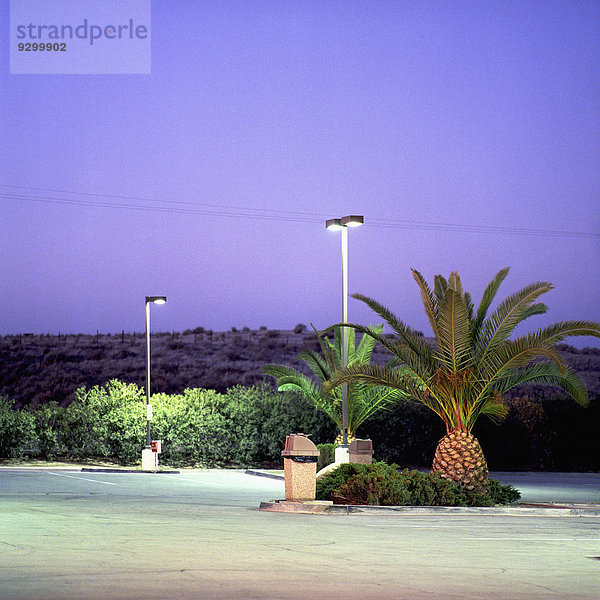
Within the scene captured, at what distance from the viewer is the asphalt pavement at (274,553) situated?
392 inches

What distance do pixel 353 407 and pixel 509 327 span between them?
1228cm

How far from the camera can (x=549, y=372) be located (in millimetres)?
Answer: 23297

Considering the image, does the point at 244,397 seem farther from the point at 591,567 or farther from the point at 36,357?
the point at 36,357

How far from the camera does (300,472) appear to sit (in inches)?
803

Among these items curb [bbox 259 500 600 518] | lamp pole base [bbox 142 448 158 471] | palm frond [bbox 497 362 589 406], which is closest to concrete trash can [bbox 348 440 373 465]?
palm frond [bbox 497 362 589 406]

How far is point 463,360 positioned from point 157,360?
2737 inches

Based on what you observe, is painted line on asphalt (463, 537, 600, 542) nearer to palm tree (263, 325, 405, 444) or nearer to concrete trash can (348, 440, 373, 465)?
concrete trash can (348, 440, 373, 465)

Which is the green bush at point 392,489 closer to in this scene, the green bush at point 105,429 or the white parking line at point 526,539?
the white parking line at point 526,539

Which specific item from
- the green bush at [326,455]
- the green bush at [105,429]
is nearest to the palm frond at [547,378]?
the green bush at [326,455]

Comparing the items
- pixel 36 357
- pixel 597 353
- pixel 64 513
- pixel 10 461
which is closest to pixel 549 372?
pixel 64 513

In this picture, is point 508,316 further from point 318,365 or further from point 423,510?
point 318,365

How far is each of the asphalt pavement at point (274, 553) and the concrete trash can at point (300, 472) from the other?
36.1 inches

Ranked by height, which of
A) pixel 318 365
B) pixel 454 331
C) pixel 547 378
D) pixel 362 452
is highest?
pixel 454 331

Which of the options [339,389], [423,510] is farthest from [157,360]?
[423,510]
